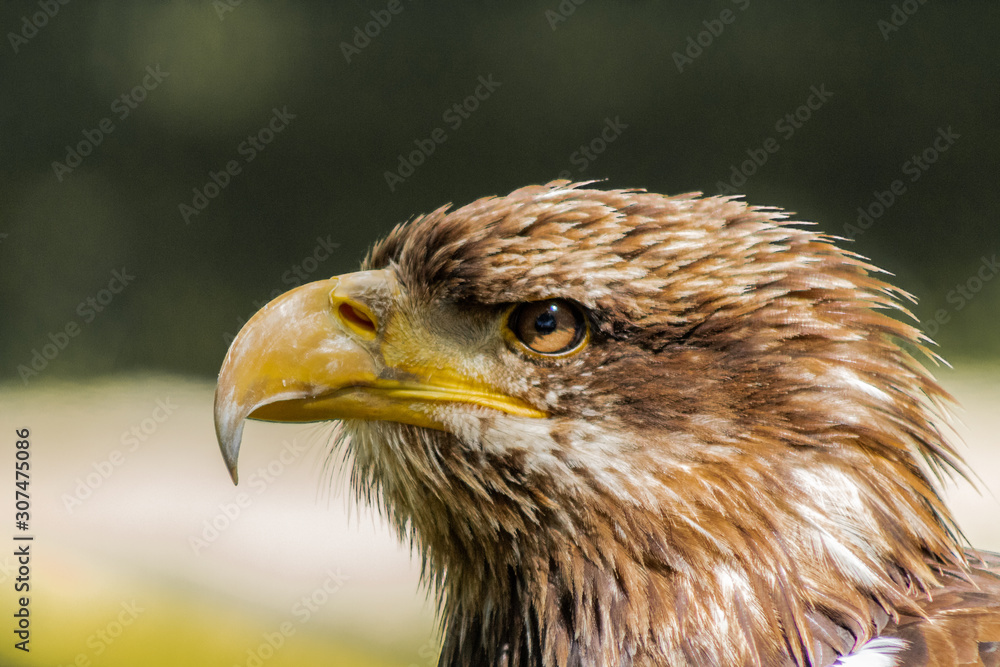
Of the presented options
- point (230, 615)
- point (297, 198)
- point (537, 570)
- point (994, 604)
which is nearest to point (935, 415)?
point (994, 604)

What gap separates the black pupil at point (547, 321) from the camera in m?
1.56

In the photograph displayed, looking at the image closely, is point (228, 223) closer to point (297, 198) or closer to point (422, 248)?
point (297, 198)

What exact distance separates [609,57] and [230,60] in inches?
101

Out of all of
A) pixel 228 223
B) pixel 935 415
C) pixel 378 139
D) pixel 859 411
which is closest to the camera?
pixel 859 411

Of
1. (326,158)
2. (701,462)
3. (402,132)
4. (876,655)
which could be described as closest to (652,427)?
(701,462)

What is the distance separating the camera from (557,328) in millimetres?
1562

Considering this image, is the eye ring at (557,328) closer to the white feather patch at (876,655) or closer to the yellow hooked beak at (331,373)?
the yellow hooked beak at (331,373)

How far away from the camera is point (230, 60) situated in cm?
612

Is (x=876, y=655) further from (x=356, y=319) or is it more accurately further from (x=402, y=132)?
(x=402, y=132)

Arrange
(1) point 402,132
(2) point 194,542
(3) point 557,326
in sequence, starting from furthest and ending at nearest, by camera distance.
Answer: (1) point 402,132, (2) point 194,542, (3) point 557,326

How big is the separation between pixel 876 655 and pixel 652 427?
0.51 meters

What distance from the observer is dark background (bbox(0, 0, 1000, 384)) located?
5.93m

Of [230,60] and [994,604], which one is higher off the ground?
[230,60]

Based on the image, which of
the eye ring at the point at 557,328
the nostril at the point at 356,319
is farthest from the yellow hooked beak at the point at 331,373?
the eye ring at the point at 557,328
